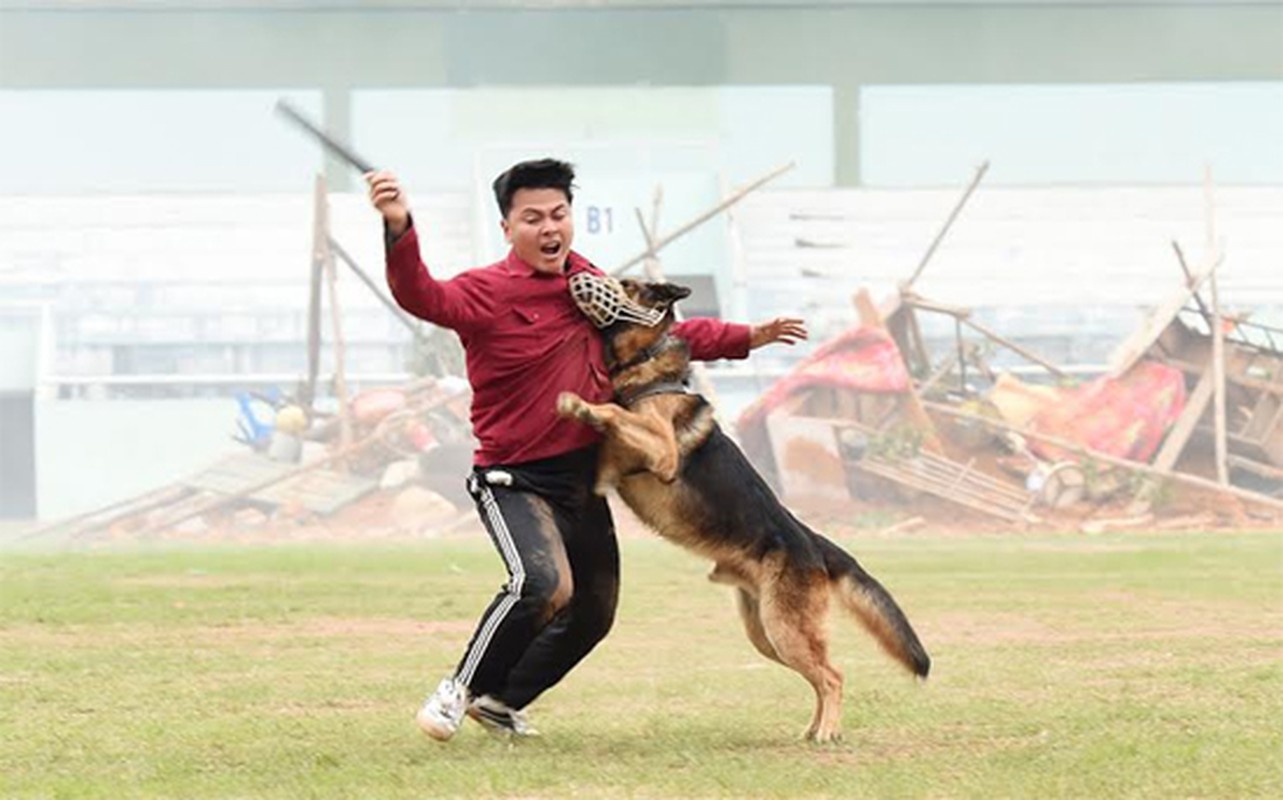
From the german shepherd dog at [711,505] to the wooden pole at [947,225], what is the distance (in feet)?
74.6

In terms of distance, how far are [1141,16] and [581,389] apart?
83.0ft

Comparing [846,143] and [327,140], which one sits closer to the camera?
[327,140]

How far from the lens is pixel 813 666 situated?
5.99 meters

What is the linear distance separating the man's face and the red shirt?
44 mm

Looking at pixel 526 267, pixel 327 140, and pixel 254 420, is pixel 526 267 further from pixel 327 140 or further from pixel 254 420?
pixel 254 420

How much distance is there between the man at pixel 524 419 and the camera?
5633 millimetres

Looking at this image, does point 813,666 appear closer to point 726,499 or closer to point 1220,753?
point 726,499

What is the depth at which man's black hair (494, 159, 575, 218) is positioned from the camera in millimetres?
5637

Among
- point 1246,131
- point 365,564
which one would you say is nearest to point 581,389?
point 365,564

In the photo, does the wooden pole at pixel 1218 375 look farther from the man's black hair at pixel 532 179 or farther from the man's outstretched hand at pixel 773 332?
the man's black hair at pixel 532 179

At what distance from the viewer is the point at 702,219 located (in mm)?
28625

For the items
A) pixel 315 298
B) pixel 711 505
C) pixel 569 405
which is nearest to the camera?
pixel 569 405

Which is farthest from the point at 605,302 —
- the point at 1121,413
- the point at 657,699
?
the point at 1121,413

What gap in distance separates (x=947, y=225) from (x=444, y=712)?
23965 mm
